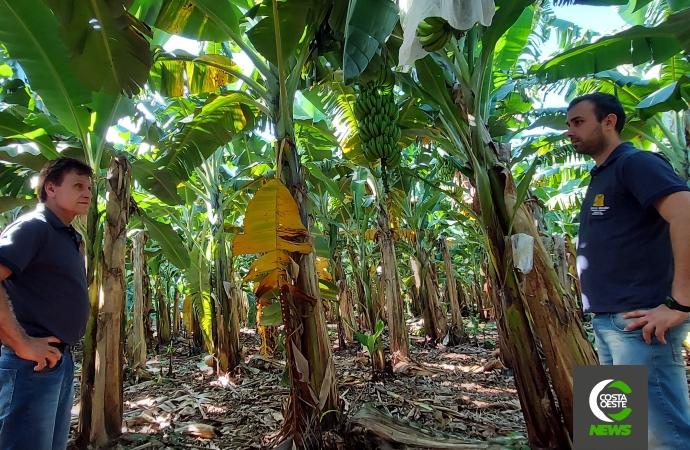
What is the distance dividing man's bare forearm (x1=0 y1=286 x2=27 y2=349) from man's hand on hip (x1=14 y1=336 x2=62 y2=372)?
0.02 meters

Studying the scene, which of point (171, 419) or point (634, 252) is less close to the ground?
point (634, 252)

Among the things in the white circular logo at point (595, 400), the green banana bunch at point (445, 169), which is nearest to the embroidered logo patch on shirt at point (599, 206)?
the white circular logo at point (595, 400)

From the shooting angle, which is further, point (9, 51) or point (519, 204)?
point (9, 51)

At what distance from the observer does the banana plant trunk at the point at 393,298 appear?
463 cm

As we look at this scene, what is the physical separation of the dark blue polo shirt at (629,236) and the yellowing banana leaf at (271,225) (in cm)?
135

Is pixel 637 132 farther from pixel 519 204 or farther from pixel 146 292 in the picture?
pixel 146 292

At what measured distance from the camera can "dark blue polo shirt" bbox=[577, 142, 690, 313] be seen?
55.8 inches

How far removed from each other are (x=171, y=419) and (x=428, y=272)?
4.37 metres

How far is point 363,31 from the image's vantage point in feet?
5.79

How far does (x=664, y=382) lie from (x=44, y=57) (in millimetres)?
3774

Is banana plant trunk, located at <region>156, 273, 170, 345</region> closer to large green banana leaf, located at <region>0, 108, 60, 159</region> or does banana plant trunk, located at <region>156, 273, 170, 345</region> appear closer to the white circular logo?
large green banana leaf, located at <region>0, 108, 60, 159</region>

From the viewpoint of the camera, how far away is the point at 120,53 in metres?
2.18

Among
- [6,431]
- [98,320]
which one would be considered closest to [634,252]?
[6,431]

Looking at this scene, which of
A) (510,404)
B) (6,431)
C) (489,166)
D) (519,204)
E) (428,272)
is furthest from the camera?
(428,272)
